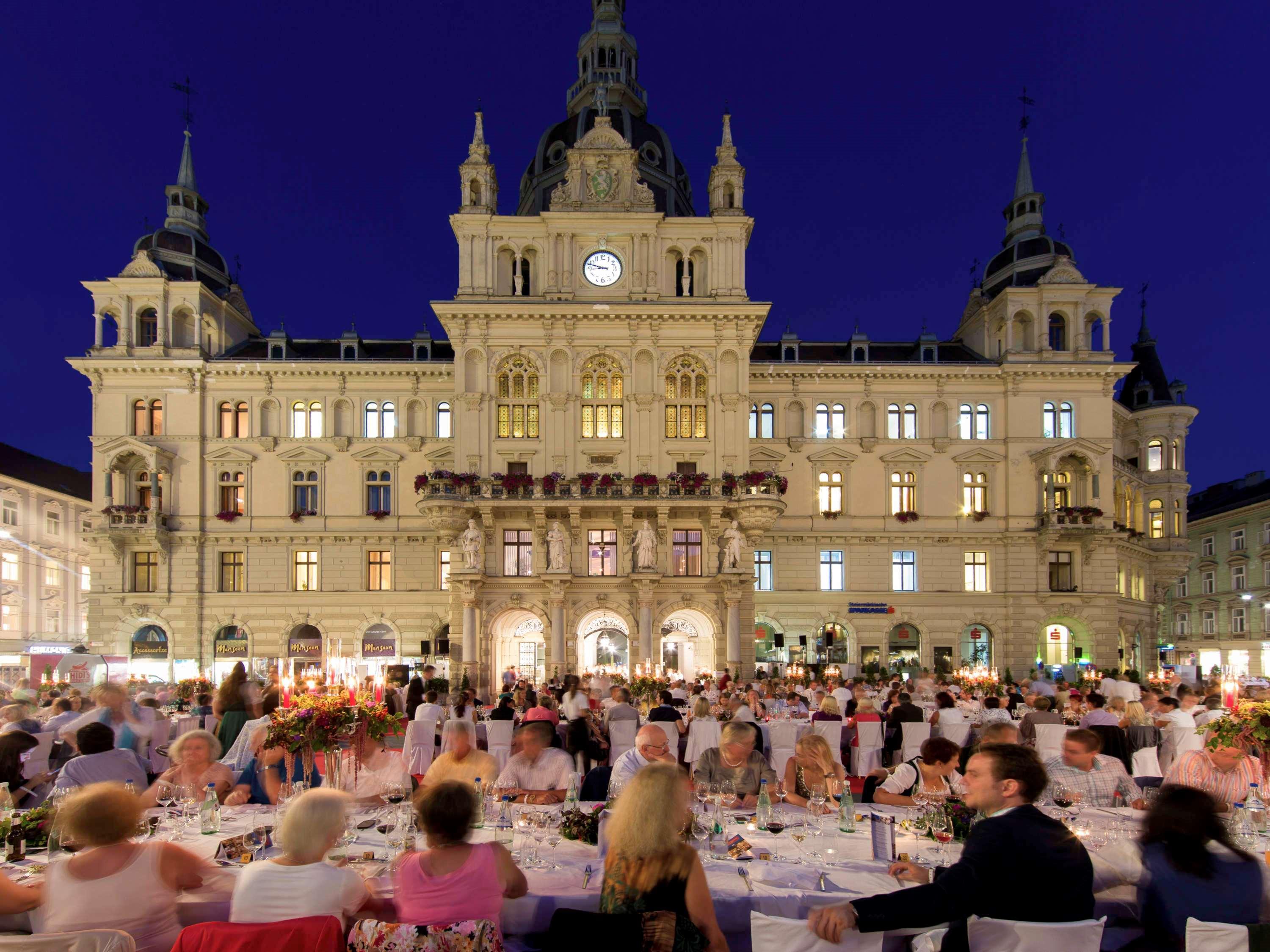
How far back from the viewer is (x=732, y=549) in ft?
93.6

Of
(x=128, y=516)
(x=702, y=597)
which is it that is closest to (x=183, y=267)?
(x=128, y=516)

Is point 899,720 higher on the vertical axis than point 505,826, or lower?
lower

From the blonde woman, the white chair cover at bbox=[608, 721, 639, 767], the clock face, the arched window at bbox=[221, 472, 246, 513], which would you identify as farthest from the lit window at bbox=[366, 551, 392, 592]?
the blonde woman

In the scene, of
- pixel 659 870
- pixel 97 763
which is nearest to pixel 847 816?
pixel 659 870

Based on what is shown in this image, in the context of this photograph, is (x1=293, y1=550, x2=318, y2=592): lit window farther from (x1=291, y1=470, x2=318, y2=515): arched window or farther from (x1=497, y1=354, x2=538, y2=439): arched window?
(x1=497, y1=354, x2=538, y2=439): arched window

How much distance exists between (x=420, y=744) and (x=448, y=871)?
976 centimetres

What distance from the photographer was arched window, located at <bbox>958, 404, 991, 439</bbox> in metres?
34.2

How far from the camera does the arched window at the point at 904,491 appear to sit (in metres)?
34.1

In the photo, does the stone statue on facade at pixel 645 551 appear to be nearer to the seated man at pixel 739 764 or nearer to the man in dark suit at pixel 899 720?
the man in dark suit at pixel 899 720

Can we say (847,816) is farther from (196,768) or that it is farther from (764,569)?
(764,569)

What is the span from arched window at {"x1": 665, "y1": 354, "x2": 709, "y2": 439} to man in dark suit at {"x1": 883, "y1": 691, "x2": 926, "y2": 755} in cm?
1665

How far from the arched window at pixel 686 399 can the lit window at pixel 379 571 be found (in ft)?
39.0

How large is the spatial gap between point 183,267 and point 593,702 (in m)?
27.7

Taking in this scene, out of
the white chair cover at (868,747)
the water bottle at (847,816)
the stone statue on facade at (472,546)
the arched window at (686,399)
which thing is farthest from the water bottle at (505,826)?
the arched window at (686,399)
